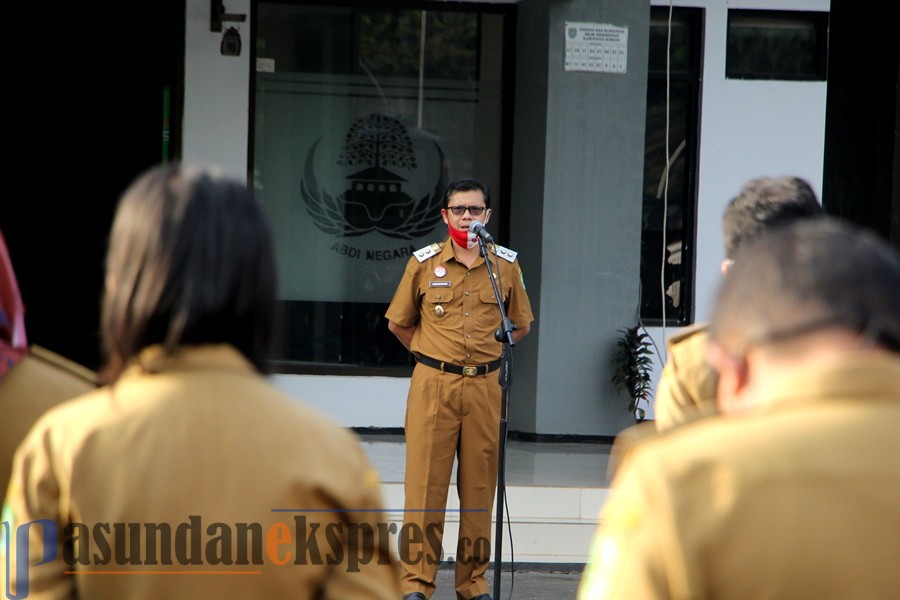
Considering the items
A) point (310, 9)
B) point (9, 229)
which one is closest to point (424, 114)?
point (310, 9)

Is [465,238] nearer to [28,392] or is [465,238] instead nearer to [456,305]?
[456,305]

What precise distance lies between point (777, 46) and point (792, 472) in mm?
8969

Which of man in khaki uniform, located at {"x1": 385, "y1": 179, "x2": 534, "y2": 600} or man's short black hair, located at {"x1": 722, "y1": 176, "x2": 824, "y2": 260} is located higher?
man's short black hair, located at {"x1": 722, "y1": 176, "x2": 824, "y2": 260}

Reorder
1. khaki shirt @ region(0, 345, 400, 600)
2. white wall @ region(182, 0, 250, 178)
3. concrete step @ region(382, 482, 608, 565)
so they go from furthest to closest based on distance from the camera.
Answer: white wall @ region(182, 0, 250, 178), concrete step @ region(382, 482, 608, 565), khaki shirt @ region(0, 345, 400, 600)

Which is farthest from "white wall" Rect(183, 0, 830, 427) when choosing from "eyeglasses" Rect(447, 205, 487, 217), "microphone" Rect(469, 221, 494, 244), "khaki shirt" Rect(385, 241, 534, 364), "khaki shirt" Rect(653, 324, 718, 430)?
"khaki shirt" Rect(653, 324, 718, 430)

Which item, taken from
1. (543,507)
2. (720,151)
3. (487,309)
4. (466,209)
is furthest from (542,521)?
(720,151)

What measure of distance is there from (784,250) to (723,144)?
849cm

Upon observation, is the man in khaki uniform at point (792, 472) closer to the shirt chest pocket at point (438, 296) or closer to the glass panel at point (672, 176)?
the shirt chest pocket at point (438, 296)

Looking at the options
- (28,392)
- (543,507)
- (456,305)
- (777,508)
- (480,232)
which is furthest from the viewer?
(543,507)

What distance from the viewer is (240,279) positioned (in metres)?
1.79

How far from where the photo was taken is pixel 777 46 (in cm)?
981

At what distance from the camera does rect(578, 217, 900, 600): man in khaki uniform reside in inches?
55.2

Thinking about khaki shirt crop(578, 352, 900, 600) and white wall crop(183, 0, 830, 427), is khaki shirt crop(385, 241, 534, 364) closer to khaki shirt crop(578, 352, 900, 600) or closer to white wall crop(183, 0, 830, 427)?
white wall crop(183, 0, 830, 427)

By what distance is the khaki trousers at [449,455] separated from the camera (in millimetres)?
6312
